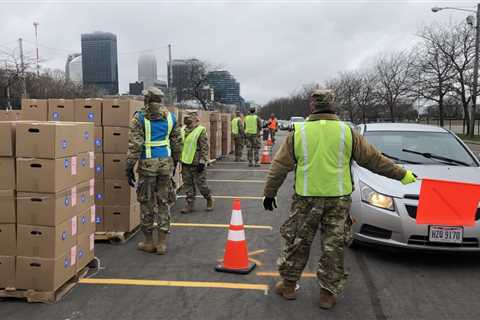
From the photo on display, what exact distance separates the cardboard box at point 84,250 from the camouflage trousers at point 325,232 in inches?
87.9

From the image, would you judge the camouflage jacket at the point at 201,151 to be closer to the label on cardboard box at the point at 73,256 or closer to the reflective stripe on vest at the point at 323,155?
the label on cardboard box at the point at 73,256

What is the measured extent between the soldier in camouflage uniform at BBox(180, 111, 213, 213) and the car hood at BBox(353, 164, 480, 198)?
3.06 meters

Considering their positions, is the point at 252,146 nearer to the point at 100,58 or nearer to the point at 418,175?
the point at 418,175

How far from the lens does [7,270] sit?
4324 millimetres

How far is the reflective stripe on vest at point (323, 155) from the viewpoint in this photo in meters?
4.12

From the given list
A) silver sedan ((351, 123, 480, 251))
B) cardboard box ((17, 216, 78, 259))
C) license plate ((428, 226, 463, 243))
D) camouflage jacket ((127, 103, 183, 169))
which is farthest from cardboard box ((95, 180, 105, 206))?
license plate ((428, 226, 463, 243))

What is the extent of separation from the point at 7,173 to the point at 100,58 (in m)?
48.1

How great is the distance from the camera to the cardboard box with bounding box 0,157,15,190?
4.27 metres

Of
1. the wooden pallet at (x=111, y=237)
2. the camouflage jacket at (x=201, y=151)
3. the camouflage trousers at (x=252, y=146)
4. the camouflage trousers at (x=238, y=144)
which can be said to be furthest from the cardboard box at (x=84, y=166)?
the camouflage trousers at (x=238, y=144)

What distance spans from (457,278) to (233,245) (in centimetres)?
249

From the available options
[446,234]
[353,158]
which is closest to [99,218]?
[353,158]

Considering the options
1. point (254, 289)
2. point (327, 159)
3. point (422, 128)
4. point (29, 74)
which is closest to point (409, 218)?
point (327, 159)

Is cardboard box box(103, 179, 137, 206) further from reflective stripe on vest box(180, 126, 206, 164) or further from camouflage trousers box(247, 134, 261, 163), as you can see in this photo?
camouflage trousers box(247, 134, 261, 163)

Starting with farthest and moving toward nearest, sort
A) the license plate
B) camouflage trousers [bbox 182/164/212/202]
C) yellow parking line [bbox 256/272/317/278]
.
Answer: camouflage trousers [bbox 182/164/212/202] < yellow parking line [bbox 256/272/317/278] < the license plate
